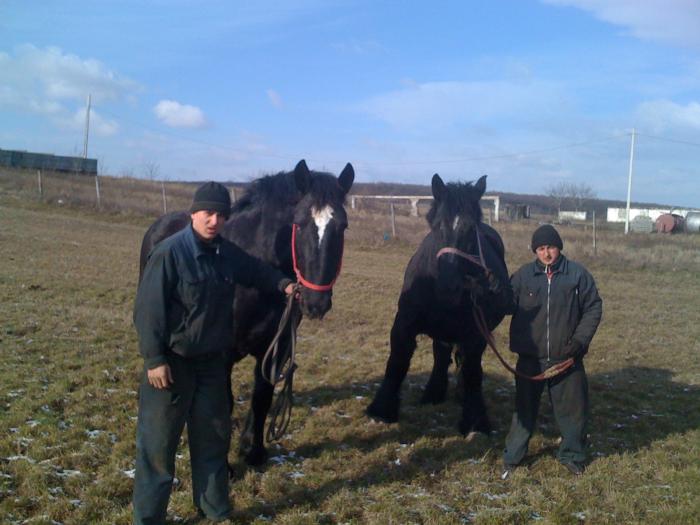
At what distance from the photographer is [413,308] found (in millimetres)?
5289

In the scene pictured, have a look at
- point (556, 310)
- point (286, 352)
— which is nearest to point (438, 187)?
point (556, 310)

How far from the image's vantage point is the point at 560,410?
180 inches

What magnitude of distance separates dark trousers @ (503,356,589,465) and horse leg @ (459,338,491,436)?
2.03 ft

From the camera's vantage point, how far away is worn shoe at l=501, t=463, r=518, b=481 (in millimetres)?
4383

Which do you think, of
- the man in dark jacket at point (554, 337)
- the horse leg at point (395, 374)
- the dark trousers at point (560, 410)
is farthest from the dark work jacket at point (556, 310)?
the horse leg at point (395, 374)

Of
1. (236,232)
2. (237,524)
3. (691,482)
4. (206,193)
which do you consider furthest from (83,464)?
(691,482)

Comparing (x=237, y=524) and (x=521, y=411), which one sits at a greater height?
(x=521, y=411)

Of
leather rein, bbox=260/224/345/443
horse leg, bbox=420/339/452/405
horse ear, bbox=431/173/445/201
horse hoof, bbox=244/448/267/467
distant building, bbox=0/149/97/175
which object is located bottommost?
horse hoof, bbox=244/448/267/467

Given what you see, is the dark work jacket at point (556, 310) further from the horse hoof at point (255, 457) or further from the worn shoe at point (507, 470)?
the horse hoof at point (255, 457)

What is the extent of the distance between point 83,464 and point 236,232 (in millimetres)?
2037

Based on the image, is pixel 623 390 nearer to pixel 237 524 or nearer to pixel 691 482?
pixel 691 482

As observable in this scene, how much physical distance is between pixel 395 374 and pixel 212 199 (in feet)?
9.73

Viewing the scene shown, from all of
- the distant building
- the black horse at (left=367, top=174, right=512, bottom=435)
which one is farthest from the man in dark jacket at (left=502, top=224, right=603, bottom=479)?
the distant building

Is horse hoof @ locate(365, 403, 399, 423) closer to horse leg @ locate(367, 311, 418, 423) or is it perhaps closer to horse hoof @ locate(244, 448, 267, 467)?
horse leg @ locate(367, 311, 418, 423)
